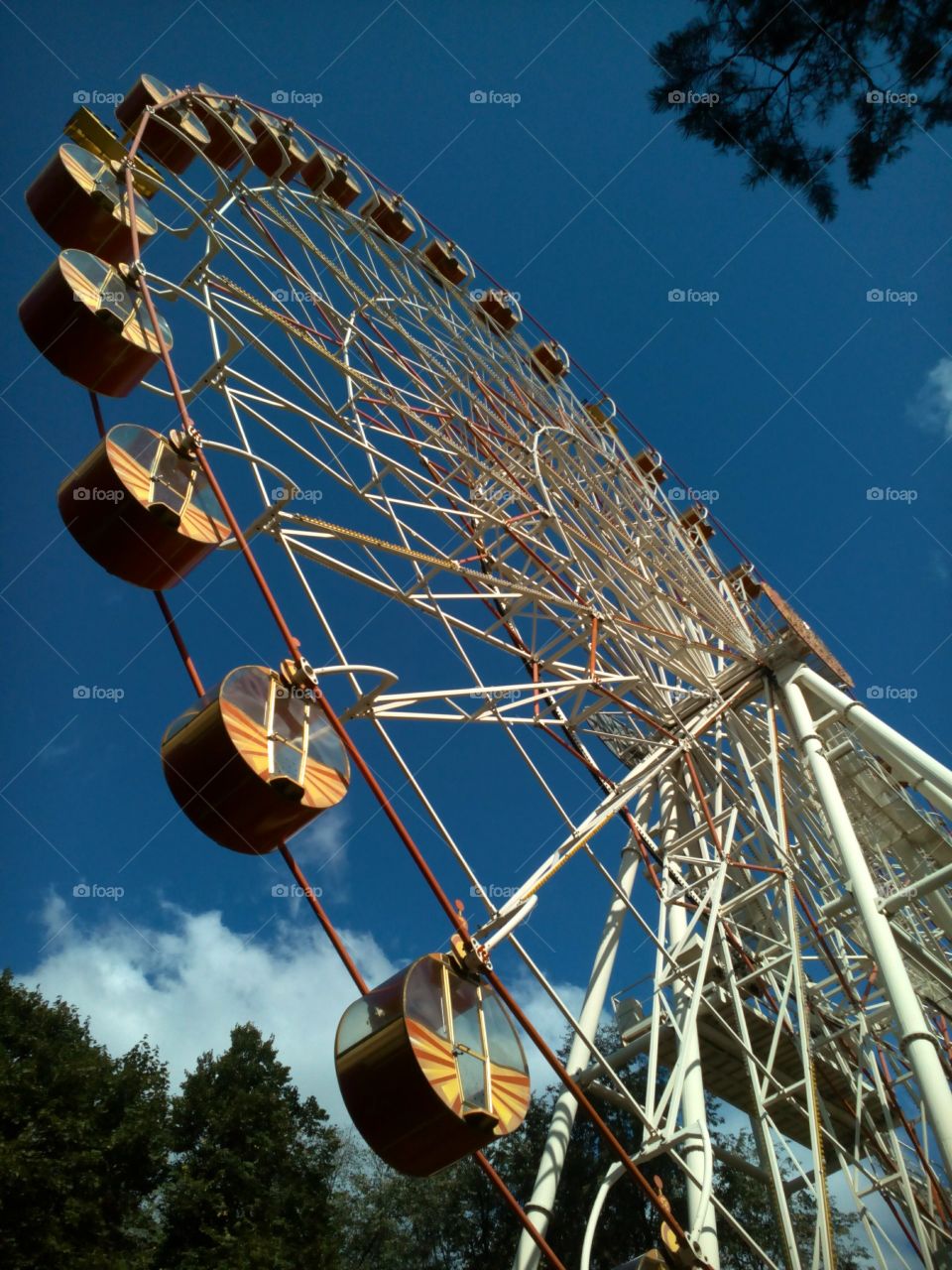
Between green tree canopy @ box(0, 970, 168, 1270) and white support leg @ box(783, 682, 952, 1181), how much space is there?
476 inches

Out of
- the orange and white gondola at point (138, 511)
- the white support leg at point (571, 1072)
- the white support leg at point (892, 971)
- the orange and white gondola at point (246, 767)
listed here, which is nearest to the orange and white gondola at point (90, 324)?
the orange and white gondola at point (138, 511)

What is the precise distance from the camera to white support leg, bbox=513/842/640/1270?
7.17 meters

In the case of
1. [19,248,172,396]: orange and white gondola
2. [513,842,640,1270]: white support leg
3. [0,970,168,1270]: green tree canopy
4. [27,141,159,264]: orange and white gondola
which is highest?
[27,141,159,264]: orange and white gondola

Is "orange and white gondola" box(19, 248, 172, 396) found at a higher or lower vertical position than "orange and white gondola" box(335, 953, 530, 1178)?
higher

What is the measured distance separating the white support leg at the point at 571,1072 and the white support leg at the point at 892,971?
176 cm

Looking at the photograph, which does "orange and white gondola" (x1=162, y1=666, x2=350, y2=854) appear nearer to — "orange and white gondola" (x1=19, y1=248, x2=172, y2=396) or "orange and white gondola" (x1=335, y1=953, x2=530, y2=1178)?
"orange and white gondola" (x1=335, y1=953, x2=530, y2=1178)

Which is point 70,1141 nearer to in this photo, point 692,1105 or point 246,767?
point 692,1105

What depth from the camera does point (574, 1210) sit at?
19.3 meters

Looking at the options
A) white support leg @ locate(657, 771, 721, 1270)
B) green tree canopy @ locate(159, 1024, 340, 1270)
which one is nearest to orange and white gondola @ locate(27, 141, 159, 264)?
white support leg @ locate(657, 771, 721, 1270)

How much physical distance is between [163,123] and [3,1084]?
45.6 feet

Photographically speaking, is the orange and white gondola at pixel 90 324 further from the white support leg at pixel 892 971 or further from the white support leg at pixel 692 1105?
the white support leg at pixel 692 1105

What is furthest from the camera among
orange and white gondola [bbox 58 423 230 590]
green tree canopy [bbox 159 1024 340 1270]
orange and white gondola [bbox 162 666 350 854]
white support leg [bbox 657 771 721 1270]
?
green tree canopy [bbox 159 1024 340 1270]

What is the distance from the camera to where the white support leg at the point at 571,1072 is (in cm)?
717

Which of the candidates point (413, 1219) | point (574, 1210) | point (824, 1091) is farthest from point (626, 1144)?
point (824, 1091)
